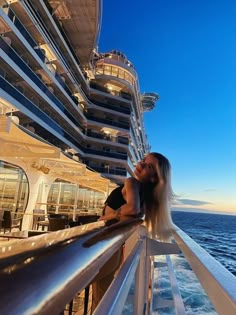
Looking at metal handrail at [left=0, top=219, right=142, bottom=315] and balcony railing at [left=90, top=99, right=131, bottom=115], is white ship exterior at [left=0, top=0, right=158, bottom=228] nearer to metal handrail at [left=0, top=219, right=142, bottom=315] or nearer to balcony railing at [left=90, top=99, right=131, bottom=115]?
balcony railing at [left=90, top=99, right=131, bottom=115]

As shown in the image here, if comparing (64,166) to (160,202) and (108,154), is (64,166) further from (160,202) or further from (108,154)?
(108,154)

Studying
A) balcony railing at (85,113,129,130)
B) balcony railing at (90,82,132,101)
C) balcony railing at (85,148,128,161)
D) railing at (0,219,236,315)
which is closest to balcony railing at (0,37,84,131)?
balcony railing at (85,148,128,161)

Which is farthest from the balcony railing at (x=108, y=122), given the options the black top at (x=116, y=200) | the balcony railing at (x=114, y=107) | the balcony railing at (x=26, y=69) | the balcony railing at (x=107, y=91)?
the black top at (x=116, y=200)

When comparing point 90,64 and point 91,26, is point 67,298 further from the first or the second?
point 90,64

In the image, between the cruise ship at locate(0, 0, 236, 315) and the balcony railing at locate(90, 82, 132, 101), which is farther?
the balcony railing at locate(90, 82, 132, 101)

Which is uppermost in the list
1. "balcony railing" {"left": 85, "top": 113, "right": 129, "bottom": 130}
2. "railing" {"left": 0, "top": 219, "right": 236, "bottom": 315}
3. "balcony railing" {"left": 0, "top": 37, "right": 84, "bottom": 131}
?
"balcony railing" {"left": 85, "top": 113, "right": 129, "bottom": 130}

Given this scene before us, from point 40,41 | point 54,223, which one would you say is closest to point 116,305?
point 54,223

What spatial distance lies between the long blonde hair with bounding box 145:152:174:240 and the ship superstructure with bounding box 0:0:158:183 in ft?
46.9

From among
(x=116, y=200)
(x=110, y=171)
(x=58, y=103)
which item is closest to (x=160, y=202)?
(x=116, y=200)

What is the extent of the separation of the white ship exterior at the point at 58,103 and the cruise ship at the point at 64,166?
8cm

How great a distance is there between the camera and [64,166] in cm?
1166

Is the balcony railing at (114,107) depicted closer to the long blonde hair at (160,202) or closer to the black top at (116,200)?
the long blonde hair at (160,202)

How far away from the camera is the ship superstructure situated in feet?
64.8

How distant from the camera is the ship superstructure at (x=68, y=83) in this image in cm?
1975
